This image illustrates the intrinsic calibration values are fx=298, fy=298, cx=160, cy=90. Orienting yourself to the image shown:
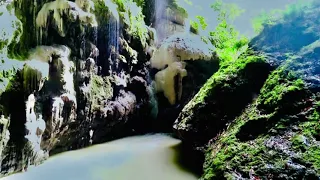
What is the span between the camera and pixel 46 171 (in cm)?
544

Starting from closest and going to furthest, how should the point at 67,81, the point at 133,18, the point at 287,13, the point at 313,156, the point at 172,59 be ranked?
the point at 313,156
the point at 287,13
the point at 67,81
the point at 133,18
the point at 172,59

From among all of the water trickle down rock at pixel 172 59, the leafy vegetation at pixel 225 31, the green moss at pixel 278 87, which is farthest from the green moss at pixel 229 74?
the leafy vegetation at pixel 225 31

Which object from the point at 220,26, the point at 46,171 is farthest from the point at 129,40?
the point at 220,26

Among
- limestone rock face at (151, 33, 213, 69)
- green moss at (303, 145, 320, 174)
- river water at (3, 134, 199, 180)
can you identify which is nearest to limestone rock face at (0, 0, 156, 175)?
river water at (3, 134, 199, 180)

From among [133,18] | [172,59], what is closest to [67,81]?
[133,18]

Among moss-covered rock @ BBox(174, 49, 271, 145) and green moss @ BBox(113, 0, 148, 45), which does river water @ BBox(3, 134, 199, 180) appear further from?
green moss @ BBox(113, 0, 148, 45)

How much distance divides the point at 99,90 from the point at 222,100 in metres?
3.64

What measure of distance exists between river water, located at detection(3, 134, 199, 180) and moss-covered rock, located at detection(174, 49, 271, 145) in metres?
0.75

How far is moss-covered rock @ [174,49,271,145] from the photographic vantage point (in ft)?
17.2

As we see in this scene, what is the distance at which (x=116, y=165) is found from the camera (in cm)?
589

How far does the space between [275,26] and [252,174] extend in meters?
3.56

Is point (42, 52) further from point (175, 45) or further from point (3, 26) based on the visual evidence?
point (175, 45)

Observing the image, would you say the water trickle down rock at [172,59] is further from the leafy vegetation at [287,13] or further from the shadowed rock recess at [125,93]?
the leafy vegetation at [287,13]

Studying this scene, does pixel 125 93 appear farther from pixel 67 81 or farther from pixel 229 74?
pixel 229 74
